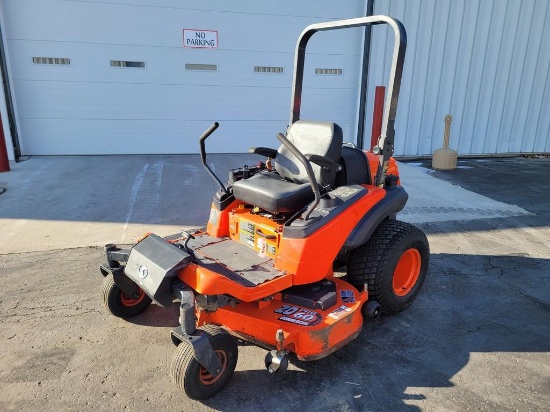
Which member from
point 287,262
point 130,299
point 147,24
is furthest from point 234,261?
point 147,24

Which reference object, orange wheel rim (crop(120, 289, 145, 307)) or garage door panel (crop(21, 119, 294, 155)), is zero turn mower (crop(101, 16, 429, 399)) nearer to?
orange wheel rim (crop(120, 289, 145, 307))

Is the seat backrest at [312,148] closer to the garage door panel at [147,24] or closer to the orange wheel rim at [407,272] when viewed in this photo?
the orange wheel rim at [407,272]

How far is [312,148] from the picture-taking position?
3.28 meters

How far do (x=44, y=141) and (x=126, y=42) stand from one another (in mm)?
2477

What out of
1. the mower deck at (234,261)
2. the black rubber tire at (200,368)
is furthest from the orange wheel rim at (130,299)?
the black rubber tire at (200,368)

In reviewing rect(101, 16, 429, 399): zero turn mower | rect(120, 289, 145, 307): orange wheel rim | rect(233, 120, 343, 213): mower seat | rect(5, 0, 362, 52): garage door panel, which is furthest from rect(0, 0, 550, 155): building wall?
rect(120, 289, 145, 307): orange wheel rim

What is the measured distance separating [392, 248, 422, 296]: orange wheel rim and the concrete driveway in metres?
0.18

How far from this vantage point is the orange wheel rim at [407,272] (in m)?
3.46

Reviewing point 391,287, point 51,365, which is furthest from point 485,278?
point 51,365

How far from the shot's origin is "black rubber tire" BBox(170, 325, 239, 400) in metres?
2.32

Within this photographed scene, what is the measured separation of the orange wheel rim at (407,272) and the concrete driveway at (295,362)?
178 millimetres

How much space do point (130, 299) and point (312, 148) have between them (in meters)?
1.73

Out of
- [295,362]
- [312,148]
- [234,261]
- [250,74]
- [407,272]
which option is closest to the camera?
[295,362]

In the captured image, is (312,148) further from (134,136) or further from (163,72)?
(134,136)
